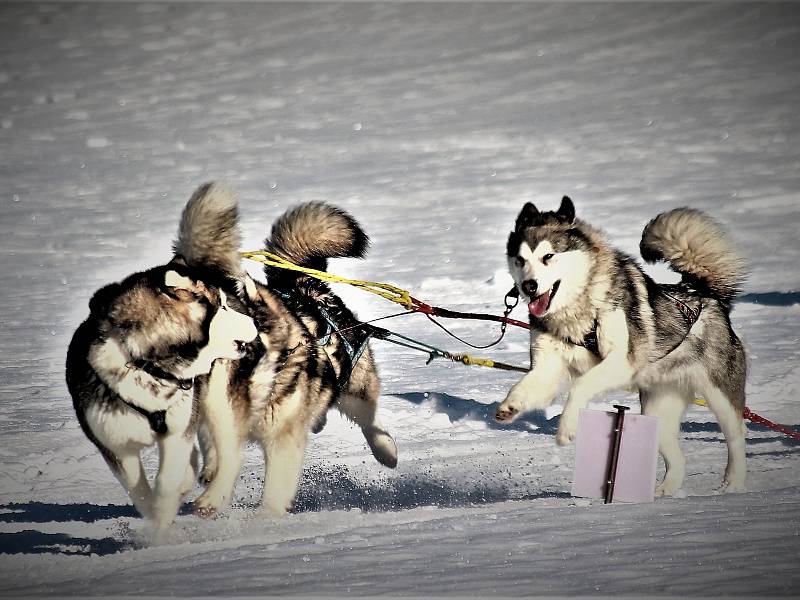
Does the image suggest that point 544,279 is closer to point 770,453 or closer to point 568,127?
point 770,453

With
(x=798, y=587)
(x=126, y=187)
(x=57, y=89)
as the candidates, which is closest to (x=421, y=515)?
(x=798, y=587)

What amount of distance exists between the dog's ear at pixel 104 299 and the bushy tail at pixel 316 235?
1.01 meters

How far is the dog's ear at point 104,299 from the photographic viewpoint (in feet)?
11.0

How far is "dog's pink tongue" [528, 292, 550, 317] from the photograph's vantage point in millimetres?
3680

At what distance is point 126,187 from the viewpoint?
11203 mm

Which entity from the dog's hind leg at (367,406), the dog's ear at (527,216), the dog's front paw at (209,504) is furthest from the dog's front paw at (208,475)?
the dog's ear at (527,216)

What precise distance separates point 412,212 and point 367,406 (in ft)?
21.3

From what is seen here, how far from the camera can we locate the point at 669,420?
14.1 feet

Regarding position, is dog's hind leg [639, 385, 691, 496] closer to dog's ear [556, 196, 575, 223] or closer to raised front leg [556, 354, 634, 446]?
raised front leg [556, 354, 634, 446]

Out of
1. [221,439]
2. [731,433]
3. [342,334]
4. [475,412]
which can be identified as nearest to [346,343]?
[342,334]

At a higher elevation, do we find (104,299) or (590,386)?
(104,299)

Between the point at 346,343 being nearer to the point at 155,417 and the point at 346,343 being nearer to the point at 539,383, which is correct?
the point at 539,383

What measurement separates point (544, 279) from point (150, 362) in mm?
1506

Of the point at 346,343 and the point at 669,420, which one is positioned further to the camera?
the point at 669,420
